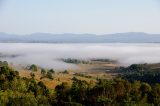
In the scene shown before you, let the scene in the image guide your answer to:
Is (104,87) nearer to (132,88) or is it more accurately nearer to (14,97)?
(132,88)

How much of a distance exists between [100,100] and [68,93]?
975 cm

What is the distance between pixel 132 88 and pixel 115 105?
1318cm

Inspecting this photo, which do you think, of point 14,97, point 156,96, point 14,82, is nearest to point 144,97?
point 156,96

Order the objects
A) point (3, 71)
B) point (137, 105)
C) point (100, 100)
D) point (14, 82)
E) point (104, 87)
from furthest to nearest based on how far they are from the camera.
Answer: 1. point (3, 71)
2. point (14, 82)
3. point (104, 87)
4. point (100, 100)
5. point (137, 105)

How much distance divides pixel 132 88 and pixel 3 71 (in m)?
38.4

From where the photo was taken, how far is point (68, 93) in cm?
7900

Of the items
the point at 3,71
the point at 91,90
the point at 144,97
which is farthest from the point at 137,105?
the point at 3,71

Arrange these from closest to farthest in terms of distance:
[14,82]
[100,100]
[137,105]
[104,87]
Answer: [137,105] → [100,100] → [104,87] → [14,82]

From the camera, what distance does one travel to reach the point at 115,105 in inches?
2650

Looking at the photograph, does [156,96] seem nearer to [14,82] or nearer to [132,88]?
[132,88]

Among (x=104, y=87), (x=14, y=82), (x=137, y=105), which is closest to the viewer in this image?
(x=137, y=105)

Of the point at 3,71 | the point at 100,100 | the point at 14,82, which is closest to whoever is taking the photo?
the point at 100,100

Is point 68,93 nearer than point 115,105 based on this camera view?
No

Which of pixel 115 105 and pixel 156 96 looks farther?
pixel 156 96
